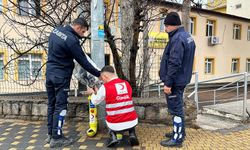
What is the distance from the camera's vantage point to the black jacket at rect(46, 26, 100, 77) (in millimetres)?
3498

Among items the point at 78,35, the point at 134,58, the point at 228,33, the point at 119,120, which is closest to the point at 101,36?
the point at 78,35

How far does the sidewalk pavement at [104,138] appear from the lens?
149 inches

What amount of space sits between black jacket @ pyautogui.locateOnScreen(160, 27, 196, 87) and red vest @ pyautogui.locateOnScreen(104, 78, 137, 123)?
63cm

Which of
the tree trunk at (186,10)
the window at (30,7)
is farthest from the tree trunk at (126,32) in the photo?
the tree trunk at (186,10)

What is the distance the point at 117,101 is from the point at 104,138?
0.88 metres

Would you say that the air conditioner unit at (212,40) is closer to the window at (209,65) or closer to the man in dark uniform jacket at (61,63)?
the window at (209,65)

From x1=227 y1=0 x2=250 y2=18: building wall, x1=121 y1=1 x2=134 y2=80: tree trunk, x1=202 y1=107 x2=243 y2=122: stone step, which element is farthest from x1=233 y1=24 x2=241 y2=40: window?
x1=121 y1=1 x2=134 y2=80: tree trunk

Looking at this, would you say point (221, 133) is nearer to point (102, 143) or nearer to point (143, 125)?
point (143, 125)

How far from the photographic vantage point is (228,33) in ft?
67.6

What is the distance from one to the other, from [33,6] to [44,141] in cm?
276

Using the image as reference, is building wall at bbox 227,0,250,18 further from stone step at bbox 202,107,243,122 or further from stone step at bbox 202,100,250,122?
stone step at bbox 202,107,243,122

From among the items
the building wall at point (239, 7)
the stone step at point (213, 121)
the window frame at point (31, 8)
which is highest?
the building wall at point (239, 7)

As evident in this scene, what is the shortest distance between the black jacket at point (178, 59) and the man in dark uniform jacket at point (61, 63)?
3.50ft

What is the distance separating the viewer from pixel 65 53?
356 centimetres
